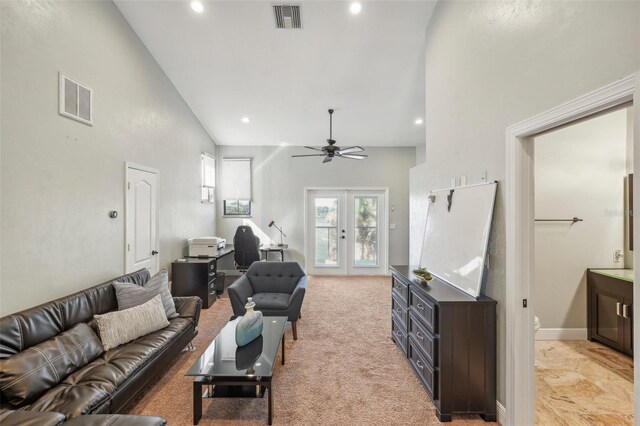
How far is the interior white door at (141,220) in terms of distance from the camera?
345 cm

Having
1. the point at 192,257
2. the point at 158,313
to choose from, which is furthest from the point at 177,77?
the point at 158,313

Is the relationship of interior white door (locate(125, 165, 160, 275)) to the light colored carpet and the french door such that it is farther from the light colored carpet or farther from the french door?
the french door

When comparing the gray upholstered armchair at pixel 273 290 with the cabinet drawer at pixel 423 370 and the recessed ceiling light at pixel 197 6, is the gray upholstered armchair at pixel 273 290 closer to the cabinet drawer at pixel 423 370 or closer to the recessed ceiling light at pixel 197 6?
the cabinet drawer at pixel 423 370

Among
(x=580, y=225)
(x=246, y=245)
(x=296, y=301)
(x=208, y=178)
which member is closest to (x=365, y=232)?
(x=246, y=245)

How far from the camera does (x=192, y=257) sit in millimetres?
4758

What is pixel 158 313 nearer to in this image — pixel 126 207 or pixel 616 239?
pixel 126 207

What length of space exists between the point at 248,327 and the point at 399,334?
1.72 metres

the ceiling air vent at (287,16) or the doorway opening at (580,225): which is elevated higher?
the ceiling air vent at (287,16)

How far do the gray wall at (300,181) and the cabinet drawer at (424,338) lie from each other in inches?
153

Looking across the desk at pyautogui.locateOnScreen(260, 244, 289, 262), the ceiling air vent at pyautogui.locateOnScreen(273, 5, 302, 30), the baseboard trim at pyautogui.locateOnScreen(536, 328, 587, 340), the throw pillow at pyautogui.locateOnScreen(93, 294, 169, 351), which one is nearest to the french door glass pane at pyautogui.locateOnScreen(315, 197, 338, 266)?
the desk at pyautogui.locateOnScreen(260, 244, 289, 262)

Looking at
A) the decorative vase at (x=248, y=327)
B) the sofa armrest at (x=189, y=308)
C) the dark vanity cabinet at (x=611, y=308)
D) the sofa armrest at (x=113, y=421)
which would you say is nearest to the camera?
the sofa armrest at (x=113, y=421)

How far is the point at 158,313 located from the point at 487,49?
373 centimetres

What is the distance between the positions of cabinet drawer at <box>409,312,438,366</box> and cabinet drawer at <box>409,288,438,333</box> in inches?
2.4

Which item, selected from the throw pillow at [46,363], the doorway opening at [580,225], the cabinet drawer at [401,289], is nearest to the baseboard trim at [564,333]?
the doorway opening at [580,225]
